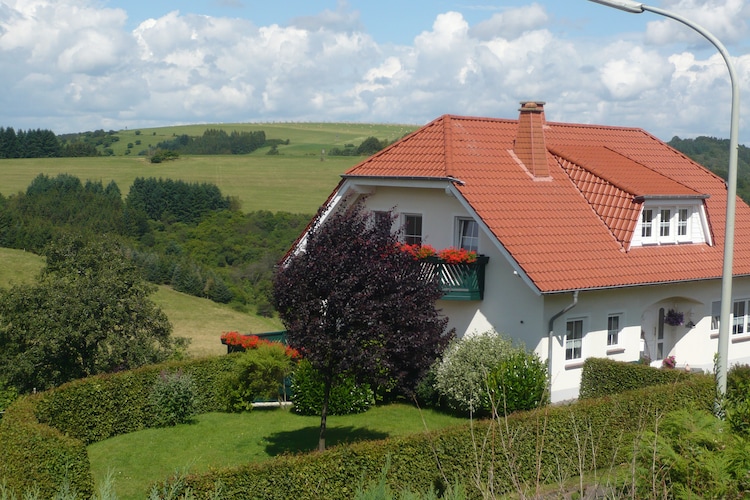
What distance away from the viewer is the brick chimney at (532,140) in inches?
1003

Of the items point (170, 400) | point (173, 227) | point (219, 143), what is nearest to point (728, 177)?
point (170, 400)

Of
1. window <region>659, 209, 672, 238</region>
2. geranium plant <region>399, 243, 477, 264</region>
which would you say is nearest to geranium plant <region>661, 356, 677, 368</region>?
window <region>659, 209, 672, 238</region>

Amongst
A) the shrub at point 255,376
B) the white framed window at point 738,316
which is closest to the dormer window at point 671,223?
the white framed window at point 738,316

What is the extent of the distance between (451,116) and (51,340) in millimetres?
13555

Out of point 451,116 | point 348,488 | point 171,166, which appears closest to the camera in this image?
point 348,488

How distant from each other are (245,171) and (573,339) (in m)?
90.9

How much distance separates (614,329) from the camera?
23922mm

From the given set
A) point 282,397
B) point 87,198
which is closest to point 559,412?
point 282,397

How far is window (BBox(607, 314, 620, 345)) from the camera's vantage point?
23.8 meters

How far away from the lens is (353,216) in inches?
680

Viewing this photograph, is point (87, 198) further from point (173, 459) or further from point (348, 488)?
point (348, 488)

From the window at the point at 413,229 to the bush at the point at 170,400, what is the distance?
7.42 metres

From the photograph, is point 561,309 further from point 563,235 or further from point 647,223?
point 647,223

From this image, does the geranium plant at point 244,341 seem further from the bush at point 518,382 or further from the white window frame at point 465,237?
the bush at point 518,382
